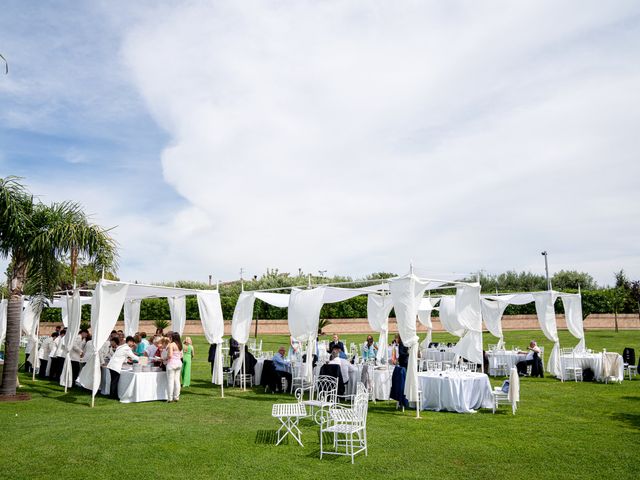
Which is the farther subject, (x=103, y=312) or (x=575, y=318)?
(x=575, y=318)

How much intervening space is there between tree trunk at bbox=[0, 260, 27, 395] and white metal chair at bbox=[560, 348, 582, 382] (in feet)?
51.4

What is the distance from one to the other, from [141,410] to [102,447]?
11.4 ft

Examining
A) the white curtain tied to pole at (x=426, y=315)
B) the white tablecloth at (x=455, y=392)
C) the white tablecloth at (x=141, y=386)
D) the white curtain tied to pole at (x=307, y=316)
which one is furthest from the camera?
the white curtain tied to pole at (x=426, y=315)

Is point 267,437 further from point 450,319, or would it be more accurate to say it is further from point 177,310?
point 177,310

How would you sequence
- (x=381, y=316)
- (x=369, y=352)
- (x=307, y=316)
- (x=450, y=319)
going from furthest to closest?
(x=381, y=316), (x=369, y=352), (x=450, y=319), (x=307, y=316)

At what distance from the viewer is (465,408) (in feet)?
37.2

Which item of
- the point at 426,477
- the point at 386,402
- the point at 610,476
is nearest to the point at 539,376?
the point at 386,402

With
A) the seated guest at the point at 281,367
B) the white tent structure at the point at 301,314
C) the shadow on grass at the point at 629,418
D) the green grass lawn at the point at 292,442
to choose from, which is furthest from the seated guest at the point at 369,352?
the shadow on grass at the point at 629,418

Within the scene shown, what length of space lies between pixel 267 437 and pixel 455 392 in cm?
471

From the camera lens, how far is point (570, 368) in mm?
16469

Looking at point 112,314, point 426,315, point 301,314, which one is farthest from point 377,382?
point 426,315

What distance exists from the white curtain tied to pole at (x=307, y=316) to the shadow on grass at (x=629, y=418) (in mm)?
7073

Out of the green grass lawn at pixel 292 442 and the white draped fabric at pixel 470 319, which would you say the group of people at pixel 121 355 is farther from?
the white draped fabric at pixel 470 319

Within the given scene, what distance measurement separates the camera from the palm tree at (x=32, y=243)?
12.2m
